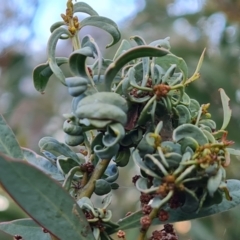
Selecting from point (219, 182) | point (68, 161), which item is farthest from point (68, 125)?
point (219, 182)

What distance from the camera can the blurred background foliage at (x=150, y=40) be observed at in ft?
7.53

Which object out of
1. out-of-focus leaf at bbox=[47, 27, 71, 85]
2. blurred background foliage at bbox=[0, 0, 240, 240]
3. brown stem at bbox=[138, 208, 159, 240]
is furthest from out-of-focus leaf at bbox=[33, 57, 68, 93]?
blurred background foliage at bbox=[0, 0, 240, 240]

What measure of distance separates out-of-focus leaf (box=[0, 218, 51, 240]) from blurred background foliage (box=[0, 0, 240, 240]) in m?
1.27

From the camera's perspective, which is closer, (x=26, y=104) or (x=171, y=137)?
(x=171, y=137)

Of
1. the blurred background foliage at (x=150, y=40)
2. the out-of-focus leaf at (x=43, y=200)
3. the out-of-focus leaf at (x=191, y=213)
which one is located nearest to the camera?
the out-of-focus leaf at (x=43, y=200)

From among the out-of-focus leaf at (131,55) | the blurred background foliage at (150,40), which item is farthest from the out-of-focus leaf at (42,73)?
the blurred background foliage at (150,40)

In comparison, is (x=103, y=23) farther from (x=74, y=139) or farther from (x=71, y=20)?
(x=74, y=139)

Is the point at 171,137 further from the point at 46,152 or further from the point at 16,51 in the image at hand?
the point at 16,51

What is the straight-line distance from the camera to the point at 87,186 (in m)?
0.66

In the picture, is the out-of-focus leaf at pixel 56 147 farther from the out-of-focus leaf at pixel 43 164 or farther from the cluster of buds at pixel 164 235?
the cluster of buds at pixel 164 235

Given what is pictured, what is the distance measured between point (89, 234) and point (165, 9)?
8.49 feet

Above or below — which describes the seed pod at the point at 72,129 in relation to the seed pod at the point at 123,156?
above

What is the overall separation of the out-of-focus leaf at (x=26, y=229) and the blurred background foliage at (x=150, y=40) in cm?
127

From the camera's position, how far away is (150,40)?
2.80 meters
